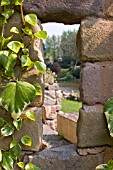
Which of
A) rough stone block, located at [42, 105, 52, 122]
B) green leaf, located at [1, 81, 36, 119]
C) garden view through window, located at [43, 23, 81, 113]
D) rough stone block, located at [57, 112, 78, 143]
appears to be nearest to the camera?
green leaf, located at [1, 81, 36, 119]

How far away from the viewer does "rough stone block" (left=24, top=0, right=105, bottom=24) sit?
5.36ft

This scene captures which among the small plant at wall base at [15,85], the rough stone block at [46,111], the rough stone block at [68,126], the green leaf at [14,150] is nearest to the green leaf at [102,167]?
the small plant at wall base at [15,85]

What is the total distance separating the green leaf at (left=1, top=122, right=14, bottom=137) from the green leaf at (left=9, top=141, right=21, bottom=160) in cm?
6

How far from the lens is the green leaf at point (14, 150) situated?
164 cm

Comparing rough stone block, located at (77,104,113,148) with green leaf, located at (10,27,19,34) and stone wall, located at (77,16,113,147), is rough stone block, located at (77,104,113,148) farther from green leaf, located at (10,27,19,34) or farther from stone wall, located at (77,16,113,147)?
green leaf, located at (10,27,19,34)

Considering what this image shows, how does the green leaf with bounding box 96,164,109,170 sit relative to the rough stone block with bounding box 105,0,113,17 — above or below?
below

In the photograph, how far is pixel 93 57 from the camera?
66.4 inches

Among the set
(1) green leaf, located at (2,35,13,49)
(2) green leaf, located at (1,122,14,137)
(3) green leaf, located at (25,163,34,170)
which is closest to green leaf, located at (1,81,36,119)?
(2) green leaf, located at (1,122,14,137)

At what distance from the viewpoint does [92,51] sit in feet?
5.52

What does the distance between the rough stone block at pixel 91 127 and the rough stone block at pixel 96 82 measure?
51 mm

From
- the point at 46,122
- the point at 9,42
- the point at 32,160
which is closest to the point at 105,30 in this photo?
the point at 9,42

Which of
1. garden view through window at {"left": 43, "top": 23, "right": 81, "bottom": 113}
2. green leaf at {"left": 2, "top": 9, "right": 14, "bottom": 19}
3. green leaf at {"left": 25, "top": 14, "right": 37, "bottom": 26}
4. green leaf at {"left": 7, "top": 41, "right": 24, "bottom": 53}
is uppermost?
green leaf at {"left": 2, "top": 9, "right": 14, "bottom": 19}

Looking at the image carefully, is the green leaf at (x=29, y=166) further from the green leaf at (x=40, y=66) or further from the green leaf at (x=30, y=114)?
the green leaf at (x=40, y=66)

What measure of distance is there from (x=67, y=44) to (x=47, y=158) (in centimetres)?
2536
